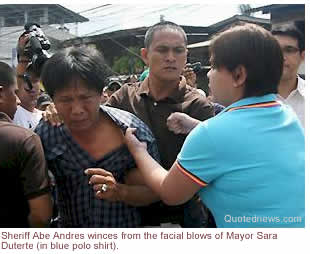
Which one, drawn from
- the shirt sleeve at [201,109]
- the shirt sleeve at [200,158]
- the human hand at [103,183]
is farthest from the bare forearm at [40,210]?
the shirt sleeve at [201,109]

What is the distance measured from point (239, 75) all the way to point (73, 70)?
482 millimetres

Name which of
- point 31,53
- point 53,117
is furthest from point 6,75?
point 53,117

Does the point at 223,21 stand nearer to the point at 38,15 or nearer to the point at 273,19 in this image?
the point at 273,19

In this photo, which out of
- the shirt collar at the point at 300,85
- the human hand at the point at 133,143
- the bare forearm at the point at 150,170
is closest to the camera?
the bare forearm at the point at 150,170

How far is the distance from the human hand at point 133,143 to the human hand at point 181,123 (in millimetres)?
157

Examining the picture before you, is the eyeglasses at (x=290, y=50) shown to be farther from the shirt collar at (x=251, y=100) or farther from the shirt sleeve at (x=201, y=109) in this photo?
the shirt collar at (x=251, y=100)

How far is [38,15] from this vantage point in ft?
4.85

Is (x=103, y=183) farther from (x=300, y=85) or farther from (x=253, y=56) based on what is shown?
(x=300, y=85)

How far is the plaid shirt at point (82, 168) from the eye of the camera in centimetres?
124

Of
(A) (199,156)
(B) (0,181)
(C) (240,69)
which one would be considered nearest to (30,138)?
(B) (0,181)

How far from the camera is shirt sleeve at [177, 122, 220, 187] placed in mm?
987

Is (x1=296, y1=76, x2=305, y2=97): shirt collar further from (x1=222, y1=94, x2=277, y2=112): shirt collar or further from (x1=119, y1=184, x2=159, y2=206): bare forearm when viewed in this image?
(x1=119, y1=184, x2=159, y2=206): bare forearm

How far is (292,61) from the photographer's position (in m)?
1.44
